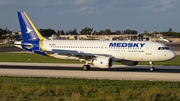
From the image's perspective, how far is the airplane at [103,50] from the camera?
31.5 meters

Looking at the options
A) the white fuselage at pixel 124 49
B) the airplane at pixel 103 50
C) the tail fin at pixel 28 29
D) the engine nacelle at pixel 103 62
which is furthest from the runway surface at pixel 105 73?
the tail fin at pixel 28 29

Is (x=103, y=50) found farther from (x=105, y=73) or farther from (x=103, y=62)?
(x=105, y=73)

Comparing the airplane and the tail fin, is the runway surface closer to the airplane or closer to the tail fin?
the airplane

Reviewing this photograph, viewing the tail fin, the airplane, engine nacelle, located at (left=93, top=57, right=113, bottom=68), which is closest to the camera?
engine nacelle, located at (left=93, top=57, right=113, bottom=68)

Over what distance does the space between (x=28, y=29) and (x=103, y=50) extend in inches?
441

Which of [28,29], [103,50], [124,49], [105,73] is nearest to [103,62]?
[105,73]

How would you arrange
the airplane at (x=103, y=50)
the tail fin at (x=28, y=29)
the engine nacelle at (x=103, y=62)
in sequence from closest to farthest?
the engine nacelle at (x=103, y=62), the airplane at (x=103, y=50), the tail fin at (x=28, y=29)

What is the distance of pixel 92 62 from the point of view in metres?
32.4

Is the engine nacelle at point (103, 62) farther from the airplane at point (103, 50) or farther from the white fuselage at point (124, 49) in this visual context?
the white fuselage at point (124, 49)

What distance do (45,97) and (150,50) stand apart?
1865 cm

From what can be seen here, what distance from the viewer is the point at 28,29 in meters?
37.4

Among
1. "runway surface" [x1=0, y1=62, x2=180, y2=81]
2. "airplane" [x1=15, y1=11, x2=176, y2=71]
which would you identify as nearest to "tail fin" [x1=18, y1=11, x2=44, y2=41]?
"airplane" [x1=15, y1=11, x2=176, y2=71]

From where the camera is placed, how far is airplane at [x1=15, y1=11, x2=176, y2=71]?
103ft

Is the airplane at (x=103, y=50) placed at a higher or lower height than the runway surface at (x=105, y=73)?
higher
